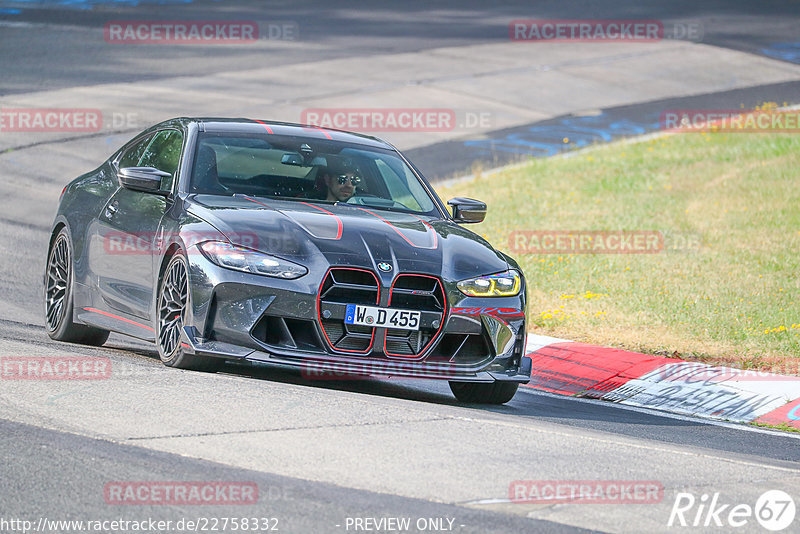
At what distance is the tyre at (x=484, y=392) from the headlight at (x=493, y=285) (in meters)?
0.62

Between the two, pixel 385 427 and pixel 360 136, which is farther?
pixel 360 136

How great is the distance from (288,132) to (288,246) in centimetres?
178

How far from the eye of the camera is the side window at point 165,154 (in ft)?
27.8

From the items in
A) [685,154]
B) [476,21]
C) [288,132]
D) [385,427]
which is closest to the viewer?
[385,427]

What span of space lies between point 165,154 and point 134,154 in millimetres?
609

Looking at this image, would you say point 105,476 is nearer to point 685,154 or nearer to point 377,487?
point 377,487

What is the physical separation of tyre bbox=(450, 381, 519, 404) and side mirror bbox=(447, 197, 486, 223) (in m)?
1.25

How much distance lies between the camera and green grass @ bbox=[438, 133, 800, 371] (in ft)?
37.1

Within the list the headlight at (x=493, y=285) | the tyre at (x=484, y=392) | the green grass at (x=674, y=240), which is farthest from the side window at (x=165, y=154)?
the green grass at (x=674, y=240)

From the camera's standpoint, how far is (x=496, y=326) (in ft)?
25.0

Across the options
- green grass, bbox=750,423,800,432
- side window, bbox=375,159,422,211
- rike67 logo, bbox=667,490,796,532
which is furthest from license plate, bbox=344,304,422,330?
green grass, bbox=750,423,800,432

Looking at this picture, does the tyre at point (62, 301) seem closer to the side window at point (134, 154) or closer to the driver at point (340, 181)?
the side window at point (134, 154)

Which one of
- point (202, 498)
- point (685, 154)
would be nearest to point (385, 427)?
point (202, 498)

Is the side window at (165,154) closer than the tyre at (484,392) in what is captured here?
No
